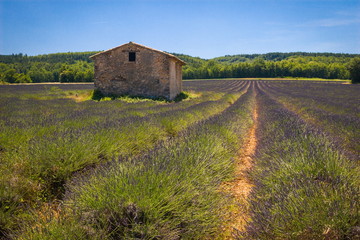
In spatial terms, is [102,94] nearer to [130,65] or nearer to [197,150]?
[130,65]

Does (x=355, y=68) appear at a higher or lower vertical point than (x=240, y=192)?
higher

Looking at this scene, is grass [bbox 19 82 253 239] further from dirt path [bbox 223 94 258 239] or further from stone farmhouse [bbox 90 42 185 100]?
stone farmhouse [bbox 90 42 185 100]

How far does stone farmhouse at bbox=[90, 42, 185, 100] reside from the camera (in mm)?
14164

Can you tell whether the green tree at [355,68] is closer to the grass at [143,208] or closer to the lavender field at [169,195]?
the lavender field at [169,195]

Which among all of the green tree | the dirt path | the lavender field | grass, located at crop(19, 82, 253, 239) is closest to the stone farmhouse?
the dirt path

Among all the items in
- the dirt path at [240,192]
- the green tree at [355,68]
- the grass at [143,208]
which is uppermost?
the green tree at [355,68]

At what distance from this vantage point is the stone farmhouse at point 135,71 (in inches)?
558

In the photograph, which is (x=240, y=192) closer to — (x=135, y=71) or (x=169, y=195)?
(x=169, y=195)

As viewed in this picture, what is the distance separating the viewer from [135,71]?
14.4 meters

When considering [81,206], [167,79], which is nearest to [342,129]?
[81,206]

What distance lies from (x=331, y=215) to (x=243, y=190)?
1393mm

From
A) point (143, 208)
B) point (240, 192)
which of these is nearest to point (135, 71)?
point (240, 192)

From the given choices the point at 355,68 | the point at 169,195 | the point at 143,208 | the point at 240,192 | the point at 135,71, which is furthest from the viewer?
the point at 355,68

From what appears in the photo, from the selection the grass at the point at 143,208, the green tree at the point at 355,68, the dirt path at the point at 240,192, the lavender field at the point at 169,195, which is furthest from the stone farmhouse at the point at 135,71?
the green tree at the point at 355,68
